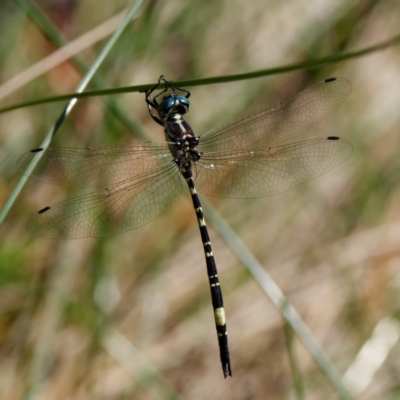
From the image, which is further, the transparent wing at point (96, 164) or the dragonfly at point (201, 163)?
the dragonfly at point (201, 163)

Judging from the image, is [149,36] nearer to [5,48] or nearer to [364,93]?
[5,48]

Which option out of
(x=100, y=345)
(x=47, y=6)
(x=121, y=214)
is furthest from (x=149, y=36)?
(x=100, y=345)

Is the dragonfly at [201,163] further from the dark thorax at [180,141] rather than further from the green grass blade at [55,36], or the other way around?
the green grass blade at [55,36]

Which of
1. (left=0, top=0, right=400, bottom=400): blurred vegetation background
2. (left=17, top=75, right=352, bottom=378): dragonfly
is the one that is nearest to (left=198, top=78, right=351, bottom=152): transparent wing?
(left=17, top=75, right=352, bottom=378): dragonfly

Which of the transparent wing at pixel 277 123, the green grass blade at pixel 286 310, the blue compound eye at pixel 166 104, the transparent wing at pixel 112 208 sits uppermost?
the blue compound eye at pixel 166 104

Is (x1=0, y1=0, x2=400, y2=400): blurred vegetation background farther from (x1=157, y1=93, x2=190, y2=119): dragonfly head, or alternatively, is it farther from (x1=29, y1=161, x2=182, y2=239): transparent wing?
(x1=29, y1=161, x2=182, y2=239): transparent wing

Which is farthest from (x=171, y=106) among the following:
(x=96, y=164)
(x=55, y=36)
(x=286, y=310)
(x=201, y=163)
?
(x=286, y=310)

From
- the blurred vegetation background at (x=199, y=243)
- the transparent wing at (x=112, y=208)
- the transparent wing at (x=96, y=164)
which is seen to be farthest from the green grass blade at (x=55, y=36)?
the blurred vegetation background at (x=199, y=243)
